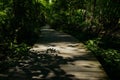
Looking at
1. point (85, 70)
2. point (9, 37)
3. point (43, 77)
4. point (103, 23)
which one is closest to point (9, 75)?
point (43, 77)

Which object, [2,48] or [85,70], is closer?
[85,70]

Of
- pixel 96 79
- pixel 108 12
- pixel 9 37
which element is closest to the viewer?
pixel 96 79

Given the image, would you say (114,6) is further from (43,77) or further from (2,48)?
(43,77)

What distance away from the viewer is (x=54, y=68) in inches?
359

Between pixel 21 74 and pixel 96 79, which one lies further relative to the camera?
pixel 21 74

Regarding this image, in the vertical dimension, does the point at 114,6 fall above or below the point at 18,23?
above

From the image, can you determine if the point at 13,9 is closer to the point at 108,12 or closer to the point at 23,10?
the point at 23,10

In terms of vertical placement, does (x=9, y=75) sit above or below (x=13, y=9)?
below

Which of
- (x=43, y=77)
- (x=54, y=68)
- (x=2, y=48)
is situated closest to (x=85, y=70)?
(x=54, y=68)

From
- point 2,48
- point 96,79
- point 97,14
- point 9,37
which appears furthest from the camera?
point 97,14

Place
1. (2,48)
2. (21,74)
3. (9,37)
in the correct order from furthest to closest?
(9,37), (2,48), (21,74)

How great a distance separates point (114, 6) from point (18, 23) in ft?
21.8

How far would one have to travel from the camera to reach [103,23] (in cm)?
2064

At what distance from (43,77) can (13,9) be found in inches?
437
